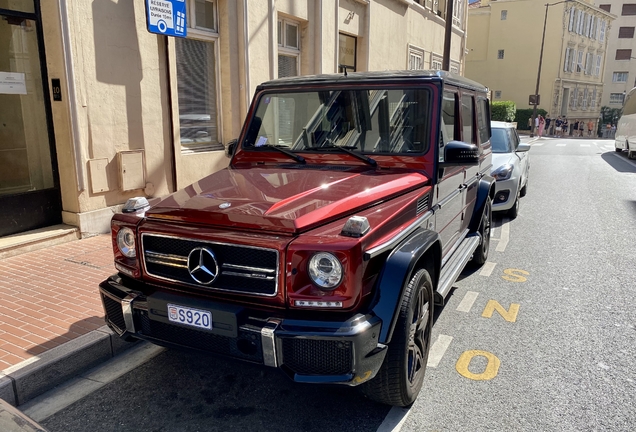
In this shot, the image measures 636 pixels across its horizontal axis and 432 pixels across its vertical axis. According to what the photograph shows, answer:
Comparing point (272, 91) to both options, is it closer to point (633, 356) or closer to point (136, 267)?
point (136, 267)

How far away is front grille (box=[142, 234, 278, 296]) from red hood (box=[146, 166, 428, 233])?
0.44ft

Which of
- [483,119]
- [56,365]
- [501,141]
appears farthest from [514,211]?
[56,365]

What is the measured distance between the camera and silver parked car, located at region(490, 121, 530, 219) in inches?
320

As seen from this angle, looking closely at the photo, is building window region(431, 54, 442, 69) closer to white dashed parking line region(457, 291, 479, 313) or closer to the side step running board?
the side step running board

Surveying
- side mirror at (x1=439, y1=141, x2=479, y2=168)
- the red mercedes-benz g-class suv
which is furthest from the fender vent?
side mirror at (x1=439, y1=141, x2=479, y2=168)

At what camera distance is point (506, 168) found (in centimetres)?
816

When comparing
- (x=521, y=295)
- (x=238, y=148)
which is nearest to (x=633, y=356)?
(x=521, y=295)

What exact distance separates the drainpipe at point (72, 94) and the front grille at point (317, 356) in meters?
4.97

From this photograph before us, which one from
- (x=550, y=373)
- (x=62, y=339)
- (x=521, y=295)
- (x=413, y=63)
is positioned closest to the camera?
(x=550, y=373)

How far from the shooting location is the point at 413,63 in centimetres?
1808

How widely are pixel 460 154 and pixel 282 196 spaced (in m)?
1.43

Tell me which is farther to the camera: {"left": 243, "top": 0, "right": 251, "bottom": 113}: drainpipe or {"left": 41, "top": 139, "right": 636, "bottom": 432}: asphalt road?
{"left": 243, "top": 0, "right": 251, "bottom": 113}: drainpipe

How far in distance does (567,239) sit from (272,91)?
5.26 m

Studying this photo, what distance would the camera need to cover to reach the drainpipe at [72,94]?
19.6ft
